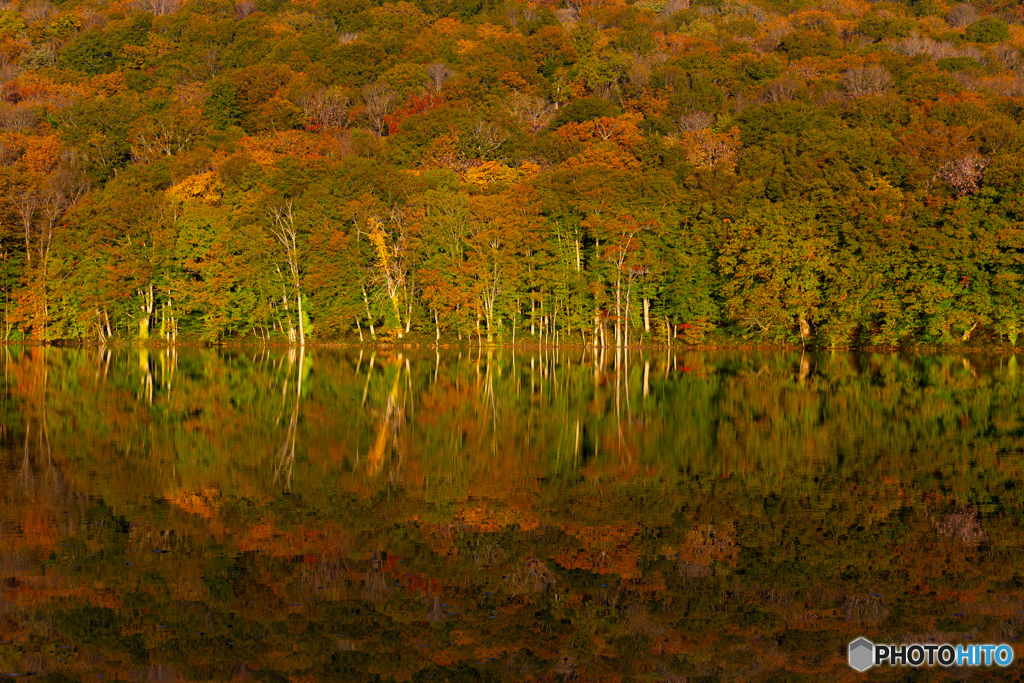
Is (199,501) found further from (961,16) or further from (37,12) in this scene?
(37,12)

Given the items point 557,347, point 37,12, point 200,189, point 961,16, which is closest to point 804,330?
point 557,347

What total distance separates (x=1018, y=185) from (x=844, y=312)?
9.91 meters

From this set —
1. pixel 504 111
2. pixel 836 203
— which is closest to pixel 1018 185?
pixel 836 203

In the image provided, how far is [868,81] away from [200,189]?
4807cm

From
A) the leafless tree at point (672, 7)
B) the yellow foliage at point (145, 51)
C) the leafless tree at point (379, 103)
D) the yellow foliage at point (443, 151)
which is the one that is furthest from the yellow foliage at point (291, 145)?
the leafless tree at point (672, 7)

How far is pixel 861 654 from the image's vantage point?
24.6ft

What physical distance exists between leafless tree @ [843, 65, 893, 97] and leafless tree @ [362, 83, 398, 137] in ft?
117

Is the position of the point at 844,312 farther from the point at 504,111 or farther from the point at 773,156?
the point at 504,111

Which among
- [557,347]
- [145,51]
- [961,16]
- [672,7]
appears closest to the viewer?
Result: [557,347]

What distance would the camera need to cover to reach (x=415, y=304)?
54.7m

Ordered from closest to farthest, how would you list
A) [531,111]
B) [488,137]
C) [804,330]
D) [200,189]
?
[804,330], [200,189], [488,137], [531,111]

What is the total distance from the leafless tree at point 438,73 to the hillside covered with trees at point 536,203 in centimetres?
23

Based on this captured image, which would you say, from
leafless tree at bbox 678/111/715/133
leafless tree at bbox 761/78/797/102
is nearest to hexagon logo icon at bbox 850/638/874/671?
leafless tree at bbox 678/111/715/133

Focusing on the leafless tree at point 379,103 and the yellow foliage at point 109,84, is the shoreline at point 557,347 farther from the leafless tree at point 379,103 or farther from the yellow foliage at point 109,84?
the yellow foliage at point 109,84
